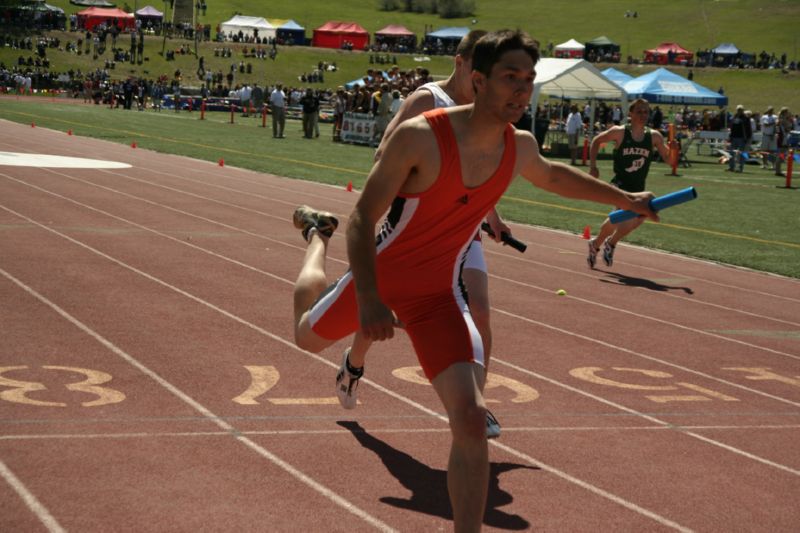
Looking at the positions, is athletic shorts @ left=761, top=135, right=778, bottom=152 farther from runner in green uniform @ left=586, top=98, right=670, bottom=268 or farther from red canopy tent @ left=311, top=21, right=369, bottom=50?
red canopy tent @ left=311, top=21, right=369, bottom=50

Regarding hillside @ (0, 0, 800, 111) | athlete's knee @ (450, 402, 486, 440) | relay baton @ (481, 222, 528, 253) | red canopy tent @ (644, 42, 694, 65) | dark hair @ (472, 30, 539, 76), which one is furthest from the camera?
red canopy tent @ (644, 42, 694, 65)

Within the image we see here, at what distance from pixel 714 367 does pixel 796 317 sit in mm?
3073

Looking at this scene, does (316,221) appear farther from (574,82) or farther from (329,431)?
(574,82)

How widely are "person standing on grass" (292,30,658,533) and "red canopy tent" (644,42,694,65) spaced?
9614cm

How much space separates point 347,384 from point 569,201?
672 inches

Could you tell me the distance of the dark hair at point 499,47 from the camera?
4652 millimetres

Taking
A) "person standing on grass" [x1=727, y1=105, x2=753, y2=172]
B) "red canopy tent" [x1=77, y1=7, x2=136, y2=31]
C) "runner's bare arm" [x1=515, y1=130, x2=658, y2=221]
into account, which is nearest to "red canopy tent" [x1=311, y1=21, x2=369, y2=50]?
"red canopy tent" [x1=77, y1=7, x2=136, y2=31]

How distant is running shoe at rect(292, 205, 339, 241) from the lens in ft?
22.3

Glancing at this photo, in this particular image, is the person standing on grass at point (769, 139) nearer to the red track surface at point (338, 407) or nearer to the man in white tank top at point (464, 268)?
the red track surface at point (338, 407)

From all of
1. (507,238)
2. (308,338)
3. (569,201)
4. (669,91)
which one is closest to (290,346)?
(507,238)

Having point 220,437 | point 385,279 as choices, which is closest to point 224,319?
point 220,437

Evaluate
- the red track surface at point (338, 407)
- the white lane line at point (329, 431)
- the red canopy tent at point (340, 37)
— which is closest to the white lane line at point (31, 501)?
the red track surface at point (338, 407)

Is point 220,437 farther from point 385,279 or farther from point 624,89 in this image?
point 624,89

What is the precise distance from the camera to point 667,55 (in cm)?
10094
